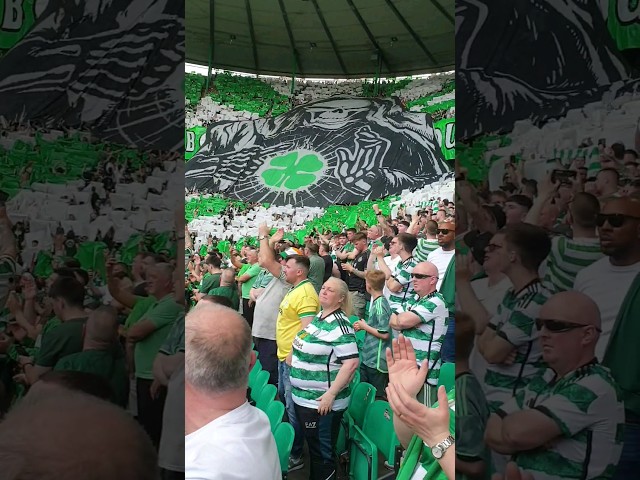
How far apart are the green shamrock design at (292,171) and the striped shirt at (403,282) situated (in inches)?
361

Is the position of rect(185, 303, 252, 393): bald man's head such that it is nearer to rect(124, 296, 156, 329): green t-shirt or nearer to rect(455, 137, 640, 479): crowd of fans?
rect(124, 296, 156, 329): green t-shirt

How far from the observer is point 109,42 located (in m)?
1.56

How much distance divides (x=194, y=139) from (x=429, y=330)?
13390mm

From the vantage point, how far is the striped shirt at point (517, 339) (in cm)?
144

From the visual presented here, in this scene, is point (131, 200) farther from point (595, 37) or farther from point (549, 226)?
point (595, 37)

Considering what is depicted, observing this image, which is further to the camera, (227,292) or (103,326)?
(227,292)

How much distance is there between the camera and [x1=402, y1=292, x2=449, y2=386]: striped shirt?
3414 mm

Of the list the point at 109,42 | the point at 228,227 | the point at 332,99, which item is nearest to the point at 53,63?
the point at 109,42

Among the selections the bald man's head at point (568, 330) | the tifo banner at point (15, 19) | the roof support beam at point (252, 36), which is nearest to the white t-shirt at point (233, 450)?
the bald man's head at point (568, 330)

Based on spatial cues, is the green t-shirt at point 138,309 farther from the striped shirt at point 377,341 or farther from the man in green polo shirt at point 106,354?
the striped shirt at point 377,341

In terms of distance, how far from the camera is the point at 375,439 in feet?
9.45

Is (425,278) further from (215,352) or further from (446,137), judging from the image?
(446,137)

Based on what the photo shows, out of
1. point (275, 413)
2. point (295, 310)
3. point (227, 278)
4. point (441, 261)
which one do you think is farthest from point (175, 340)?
point (227, 278)

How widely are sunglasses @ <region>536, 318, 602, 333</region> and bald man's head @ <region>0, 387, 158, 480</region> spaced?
1.17 meters
